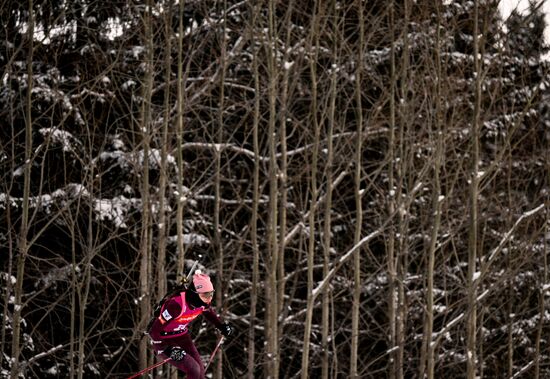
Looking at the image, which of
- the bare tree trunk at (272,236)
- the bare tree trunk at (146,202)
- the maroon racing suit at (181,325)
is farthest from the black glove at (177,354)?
the bare tree trunk at (272,236)

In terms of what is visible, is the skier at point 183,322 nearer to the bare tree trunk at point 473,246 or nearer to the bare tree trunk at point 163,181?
the bare tree trunk at point 163,181

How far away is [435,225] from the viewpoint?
16688 millimetres

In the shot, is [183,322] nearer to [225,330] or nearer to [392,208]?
[225,330]

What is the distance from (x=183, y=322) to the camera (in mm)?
9797

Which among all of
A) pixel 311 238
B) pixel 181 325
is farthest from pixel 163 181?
pixel 181 325

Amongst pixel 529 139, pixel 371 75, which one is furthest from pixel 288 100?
pixel 529 139

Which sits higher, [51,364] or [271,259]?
[271,259]

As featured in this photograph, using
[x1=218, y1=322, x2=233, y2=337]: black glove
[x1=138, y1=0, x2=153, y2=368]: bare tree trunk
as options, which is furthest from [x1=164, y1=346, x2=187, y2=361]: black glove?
[x1=138, y1=0, x2=153, y2=368]: bare tree trunk

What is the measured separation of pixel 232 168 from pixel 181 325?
12.0 metres

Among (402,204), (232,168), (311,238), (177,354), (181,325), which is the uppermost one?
(232,168)

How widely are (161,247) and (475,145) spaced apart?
5.76 meters

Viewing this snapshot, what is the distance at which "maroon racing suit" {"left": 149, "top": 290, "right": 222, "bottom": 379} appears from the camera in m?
9.55

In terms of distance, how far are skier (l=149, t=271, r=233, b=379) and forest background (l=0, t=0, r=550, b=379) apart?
3.99 metres

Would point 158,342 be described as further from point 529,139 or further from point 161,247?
point 529,139
